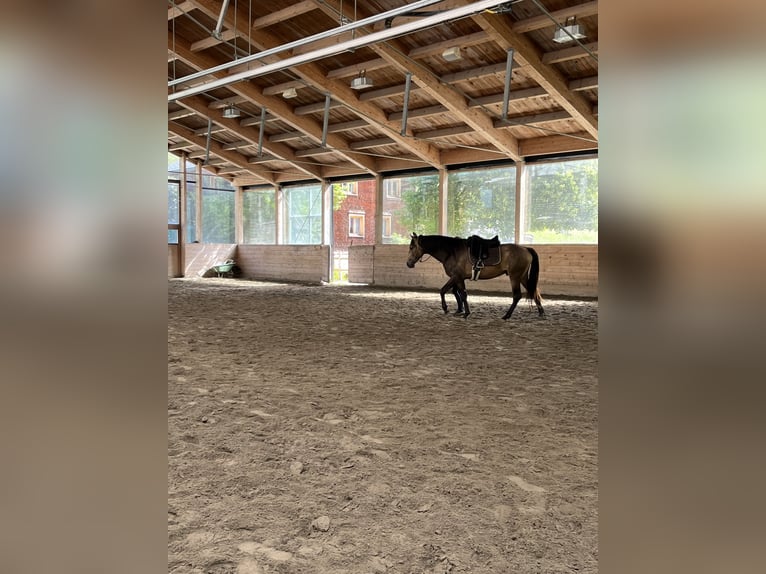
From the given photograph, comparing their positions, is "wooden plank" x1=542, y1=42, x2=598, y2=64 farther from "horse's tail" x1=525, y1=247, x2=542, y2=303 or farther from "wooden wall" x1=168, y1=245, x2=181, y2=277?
"wooden wall" x1=168, y1=245, x2=181, y2=277

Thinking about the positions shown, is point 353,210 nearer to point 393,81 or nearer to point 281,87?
point 281,87

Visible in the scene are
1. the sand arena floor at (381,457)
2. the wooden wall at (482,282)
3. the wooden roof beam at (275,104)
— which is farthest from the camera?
the wooden wall at (482,282)

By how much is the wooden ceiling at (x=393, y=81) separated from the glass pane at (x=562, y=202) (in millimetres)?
524

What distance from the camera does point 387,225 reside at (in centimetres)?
1557

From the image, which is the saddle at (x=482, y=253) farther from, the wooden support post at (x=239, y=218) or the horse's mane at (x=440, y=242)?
the wooden support post at (x=239, y=218)

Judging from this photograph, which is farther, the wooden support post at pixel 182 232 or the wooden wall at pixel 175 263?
the wooden support post at pixel 182 232

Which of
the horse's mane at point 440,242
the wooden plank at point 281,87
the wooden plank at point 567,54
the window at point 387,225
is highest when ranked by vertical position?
the wooden plank at point 281,87

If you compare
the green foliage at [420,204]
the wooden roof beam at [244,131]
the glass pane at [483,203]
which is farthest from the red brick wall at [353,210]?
the glass pane at [483,203]

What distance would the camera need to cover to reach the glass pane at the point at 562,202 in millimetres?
12117

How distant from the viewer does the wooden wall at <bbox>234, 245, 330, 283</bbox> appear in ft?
54.7

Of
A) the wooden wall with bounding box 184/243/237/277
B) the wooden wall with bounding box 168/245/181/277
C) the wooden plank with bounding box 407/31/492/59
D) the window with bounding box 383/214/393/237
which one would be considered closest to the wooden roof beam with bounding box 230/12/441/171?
the wooden plank with bounding box 407/31/492/59
